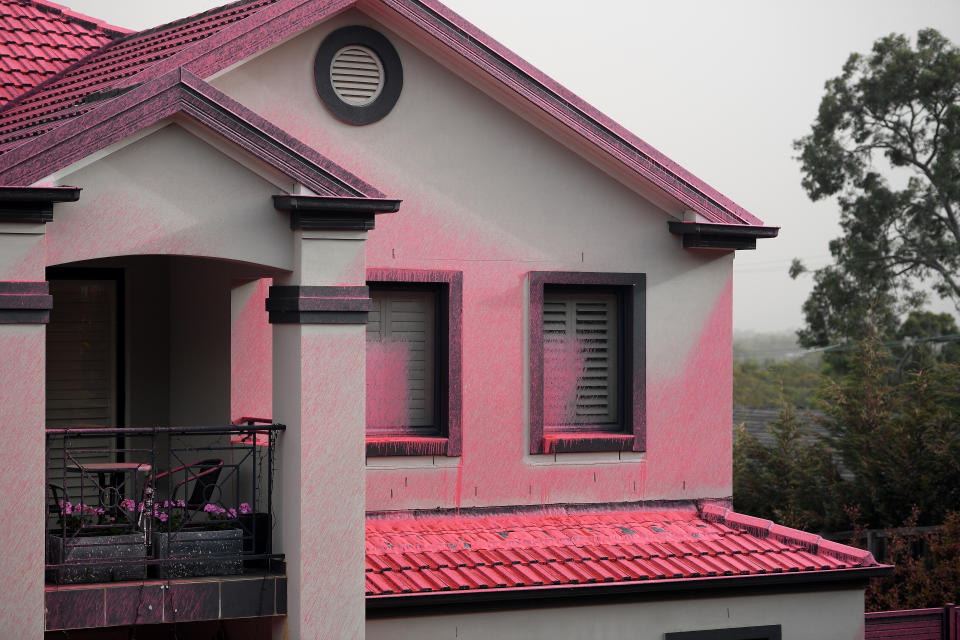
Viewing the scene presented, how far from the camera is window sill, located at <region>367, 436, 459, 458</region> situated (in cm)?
1274

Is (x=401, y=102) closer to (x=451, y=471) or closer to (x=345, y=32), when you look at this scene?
(x=345, y=32)

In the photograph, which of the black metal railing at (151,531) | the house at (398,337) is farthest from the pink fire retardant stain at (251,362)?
the black metal railing at (151,531)

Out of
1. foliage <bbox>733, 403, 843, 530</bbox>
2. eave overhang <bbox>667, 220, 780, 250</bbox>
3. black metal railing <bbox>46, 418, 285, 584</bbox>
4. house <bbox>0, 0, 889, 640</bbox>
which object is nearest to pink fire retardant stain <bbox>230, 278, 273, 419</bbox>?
house <bbox>0, 0, 889, 640</bbox>

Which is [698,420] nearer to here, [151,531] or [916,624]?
[916,624]

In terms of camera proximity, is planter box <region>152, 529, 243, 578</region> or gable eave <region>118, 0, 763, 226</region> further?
gable eave <region>118, 0, 763, 226</region>

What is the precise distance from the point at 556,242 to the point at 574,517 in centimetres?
287

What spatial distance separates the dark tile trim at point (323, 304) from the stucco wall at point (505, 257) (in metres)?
2.17

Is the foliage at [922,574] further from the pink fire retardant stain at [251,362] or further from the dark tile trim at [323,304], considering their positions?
the dark tile trim at [323,304]

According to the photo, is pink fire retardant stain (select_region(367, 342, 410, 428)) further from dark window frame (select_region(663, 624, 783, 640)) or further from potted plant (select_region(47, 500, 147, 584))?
dark window frame (select_region(663, 624, 783, 640))

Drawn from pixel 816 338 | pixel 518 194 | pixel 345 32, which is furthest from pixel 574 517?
pixel 816 338

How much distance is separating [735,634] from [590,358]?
318 centimetres

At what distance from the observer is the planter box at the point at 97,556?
10000 mm

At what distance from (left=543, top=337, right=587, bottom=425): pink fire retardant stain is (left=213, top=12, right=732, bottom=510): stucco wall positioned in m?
0.41

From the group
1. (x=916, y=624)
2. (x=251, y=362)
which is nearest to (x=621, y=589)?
(x=251, y=362)
